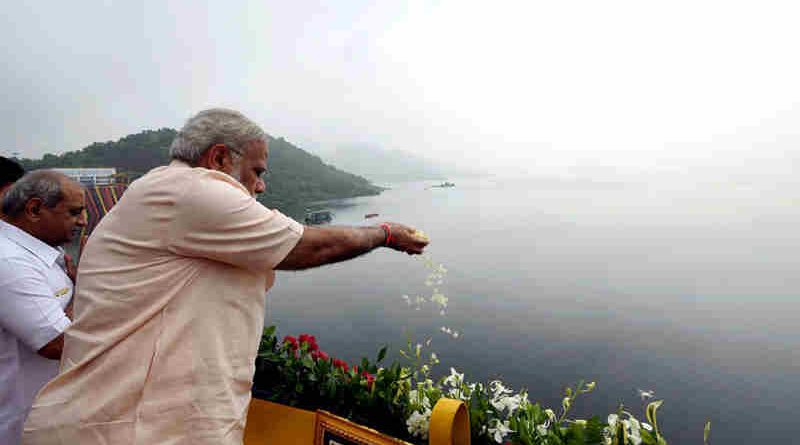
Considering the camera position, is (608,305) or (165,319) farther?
(608,305)

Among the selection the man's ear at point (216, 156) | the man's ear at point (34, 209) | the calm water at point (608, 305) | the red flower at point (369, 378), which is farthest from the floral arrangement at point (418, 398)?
the calm water at point (608, 305)

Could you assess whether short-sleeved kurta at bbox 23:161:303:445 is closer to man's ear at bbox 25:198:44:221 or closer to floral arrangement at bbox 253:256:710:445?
floral arrangement at bbox 253:256:710:445

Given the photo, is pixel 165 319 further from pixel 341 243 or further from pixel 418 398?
pixel 418 398

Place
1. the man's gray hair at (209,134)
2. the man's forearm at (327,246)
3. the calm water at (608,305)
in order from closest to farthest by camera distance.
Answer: the man's forearm at (327,246)
the man's gray hair at (209,134)
the calm water at (608,305)

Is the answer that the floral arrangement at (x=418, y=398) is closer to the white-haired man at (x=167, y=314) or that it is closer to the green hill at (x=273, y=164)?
the white-haired man at (x=167, y=314)

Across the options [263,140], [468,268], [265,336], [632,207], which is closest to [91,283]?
[263,140]

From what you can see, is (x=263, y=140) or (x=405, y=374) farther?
(x=405, y=374)

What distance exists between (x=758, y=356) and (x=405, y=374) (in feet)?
164

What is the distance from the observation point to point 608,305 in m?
49.0

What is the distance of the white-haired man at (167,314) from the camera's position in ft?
5.04

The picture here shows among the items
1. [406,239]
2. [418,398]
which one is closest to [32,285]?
[406,239]

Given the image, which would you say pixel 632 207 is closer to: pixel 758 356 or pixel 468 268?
pixel 468 268

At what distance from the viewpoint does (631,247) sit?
71188mm

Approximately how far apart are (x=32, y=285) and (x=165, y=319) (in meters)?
1.19
